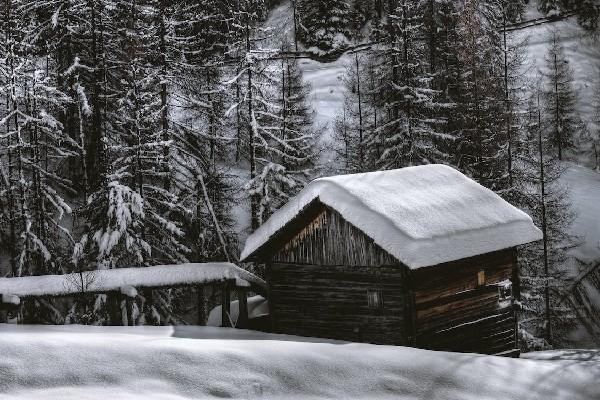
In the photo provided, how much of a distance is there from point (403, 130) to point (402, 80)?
288cm

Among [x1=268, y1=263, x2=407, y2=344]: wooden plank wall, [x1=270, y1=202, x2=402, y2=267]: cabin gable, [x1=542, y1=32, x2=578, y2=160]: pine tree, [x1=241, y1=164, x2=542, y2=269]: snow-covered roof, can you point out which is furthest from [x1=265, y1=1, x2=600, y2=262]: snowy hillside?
[x1=270, y1=202, x2=402, y2=267]: cabin gable

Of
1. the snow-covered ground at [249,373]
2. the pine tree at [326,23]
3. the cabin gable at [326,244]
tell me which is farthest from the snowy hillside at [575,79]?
the snow-covered ground at [249,373]

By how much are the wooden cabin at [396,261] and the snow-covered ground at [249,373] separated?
12.3 feet

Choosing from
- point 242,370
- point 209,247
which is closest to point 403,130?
point 209,247

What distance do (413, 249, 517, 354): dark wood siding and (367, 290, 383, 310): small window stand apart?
936 millimetres

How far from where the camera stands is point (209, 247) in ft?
84.1

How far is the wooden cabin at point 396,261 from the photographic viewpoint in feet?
49.2

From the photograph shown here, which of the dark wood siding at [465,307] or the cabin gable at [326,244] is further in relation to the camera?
the dark wood siding at [465,307]

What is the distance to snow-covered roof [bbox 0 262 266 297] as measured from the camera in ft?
50.6

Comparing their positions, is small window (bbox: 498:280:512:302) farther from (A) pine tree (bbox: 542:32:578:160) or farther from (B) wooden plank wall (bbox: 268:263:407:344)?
(A) pine tree (bbox: 542:32:578:160)

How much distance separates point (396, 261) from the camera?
48.6 ft

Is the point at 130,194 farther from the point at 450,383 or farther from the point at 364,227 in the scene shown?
the point at 450,383

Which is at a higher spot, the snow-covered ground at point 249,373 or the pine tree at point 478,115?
the pine tree at point 478,115

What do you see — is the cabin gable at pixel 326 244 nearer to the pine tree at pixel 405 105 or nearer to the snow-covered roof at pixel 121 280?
the snow-covered roof at pixel 121 280
